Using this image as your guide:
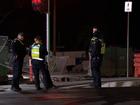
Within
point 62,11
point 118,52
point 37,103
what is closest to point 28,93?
point 37,103

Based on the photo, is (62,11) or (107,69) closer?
(107,69)

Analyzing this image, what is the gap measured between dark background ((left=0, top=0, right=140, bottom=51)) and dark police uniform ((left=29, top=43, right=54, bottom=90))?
25.5 meters

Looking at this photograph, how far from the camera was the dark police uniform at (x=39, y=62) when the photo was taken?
1842cm

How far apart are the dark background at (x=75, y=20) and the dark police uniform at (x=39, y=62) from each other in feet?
83.6

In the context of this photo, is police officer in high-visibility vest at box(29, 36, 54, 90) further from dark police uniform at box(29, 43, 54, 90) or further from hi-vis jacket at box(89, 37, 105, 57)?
hi-vis jacket at box(89, 37, 105, 57)

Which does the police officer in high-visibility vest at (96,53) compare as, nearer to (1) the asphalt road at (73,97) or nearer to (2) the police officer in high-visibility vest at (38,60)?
(1) the asphalt road at (73,97)

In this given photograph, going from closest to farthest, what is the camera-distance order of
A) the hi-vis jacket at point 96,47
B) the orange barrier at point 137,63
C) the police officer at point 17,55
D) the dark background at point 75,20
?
the police officer at point 17,55 → the hi-vis jacket at point 96,47 → the orange barrier at point 137,63 → the dark background at point 75,20

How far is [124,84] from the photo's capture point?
20.9 metres

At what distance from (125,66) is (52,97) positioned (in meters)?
9.46

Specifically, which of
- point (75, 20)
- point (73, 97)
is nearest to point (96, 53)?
point (73, 97)

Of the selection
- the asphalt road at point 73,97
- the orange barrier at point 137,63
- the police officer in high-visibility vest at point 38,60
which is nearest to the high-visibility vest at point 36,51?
the police officer in high-visibility vest at point 38,60

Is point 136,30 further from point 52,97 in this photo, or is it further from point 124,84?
point 52,97

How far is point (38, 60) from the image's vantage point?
728 inches

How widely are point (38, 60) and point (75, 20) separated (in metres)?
27.4
